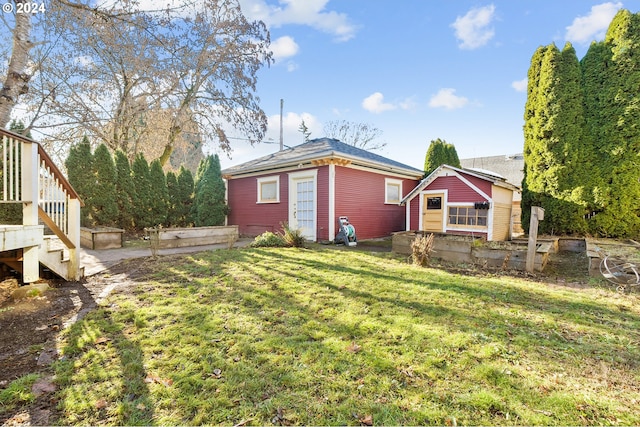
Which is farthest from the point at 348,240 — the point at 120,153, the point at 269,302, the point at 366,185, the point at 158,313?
the point at 120,153

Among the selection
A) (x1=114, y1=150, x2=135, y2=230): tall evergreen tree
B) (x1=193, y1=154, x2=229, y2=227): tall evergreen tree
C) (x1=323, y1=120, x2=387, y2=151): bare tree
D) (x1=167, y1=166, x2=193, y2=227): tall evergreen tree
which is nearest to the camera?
(x1=114, y1=150, x2=135, y2=230): tall evergreen tree

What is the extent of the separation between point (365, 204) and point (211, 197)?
656cm

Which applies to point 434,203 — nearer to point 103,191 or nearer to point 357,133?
point 103,191

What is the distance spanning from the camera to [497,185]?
8180 mm

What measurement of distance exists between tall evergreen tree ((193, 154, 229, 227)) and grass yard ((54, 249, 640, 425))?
26.7ft

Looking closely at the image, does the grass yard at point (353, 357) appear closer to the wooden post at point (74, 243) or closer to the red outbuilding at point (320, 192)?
the wooden post at point (74, 243)

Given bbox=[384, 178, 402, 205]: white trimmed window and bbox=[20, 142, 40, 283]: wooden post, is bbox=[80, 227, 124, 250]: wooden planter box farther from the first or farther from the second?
bbox=[384, 178, 402, 205]: white trimmed window

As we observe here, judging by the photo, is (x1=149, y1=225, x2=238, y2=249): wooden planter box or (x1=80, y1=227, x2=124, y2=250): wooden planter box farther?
(x1=80, y1=227, x2=124, y2=250): wooden planter box

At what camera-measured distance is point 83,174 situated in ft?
33.3

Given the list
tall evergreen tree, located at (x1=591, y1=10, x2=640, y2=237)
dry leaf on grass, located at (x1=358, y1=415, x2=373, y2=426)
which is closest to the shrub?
dry leaf on grass, located at (x1=358, y1=415, x2=373, y2=426)

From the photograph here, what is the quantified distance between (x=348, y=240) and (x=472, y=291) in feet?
15.8

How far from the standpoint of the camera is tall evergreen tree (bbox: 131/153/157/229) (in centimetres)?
1138

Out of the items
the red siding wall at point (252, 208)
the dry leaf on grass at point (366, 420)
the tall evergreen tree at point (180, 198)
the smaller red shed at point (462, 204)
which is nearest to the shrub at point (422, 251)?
the smaller red shed at point (462, 204)

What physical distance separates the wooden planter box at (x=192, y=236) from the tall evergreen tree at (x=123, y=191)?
426cm
